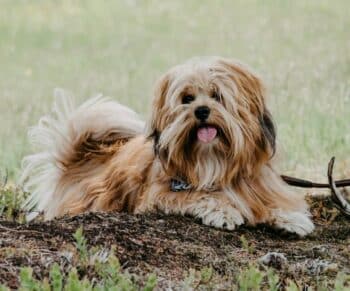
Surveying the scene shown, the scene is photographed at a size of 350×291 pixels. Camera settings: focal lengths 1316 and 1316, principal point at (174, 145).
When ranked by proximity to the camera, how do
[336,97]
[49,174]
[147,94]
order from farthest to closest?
1. [147,94]
2. [336,97]
3. [49,174]

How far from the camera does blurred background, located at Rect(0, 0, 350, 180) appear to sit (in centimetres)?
1145

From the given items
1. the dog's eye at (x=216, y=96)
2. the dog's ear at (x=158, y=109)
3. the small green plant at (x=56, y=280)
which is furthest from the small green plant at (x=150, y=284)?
the dog's ear at (x=158, y=109)

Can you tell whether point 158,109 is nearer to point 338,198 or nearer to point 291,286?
point 338,198

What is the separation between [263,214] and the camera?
777cm

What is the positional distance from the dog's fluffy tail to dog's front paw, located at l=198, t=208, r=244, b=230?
5.16 ft

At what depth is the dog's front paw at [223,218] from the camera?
7.55 m

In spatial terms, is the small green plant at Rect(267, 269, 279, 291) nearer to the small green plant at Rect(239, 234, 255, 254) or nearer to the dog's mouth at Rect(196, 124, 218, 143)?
the small green plant at Rect(239, 234, 255, 254)

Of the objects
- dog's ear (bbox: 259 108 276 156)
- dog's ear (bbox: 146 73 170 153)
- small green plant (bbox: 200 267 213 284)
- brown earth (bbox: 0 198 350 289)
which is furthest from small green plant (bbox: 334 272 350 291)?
dog's ear (bbox: 146 73 170 153)

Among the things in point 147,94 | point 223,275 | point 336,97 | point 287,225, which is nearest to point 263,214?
point 287,225

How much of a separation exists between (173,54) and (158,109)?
12032 millimetres

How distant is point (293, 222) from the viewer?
7684 mm

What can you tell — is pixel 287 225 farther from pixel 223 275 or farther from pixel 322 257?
pixel 223 275

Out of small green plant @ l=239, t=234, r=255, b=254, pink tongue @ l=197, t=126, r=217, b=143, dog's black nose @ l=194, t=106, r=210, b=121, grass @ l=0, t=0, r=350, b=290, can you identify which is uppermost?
dog's black nose @ l=194, t=106, r=210, b=121

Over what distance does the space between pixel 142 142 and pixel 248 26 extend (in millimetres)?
13880
